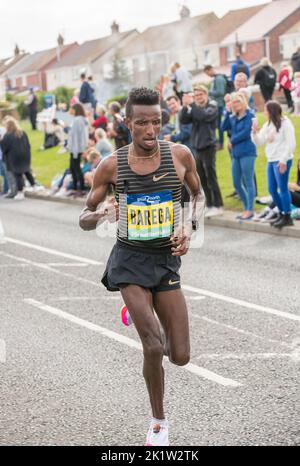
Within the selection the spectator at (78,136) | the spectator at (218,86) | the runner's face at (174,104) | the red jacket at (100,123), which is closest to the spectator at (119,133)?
the runner's face at (174,104)

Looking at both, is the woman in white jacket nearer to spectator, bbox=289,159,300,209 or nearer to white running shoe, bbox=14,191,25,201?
spectator, bbox=289,159,300,209

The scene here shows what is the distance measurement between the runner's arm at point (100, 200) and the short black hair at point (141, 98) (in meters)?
0.34

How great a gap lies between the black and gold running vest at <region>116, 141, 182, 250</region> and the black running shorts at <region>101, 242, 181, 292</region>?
0.20ft

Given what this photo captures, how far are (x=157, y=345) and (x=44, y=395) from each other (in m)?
1.73

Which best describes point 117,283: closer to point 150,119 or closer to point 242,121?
point 150,119

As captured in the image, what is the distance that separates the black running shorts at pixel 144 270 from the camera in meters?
5.65

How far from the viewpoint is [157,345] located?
550 centimetres

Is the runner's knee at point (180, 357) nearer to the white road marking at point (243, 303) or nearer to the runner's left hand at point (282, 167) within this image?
the white road marking at point (243, 303)

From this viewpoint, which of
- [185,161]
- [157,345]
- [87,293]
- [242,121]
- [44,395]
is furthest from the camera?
[242,121]

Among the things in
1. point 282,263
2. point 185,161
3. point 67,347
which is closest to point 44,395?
point 67,347

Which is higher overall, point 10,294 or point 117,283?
point 117,283

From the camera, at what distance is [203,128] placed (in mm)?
16219

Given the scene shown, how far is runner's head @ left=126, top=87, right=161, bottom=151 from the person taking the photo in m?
5.61

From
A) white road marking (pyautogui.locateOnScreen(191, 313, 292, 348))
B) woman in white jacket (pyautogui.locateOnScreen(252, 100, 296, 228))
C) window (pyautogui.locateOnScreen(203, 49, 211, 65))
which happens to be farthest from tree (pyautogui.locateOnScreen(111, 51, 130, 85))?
white road marking (pyautogui.locateOnScreen(191, 313, 292, 348))
